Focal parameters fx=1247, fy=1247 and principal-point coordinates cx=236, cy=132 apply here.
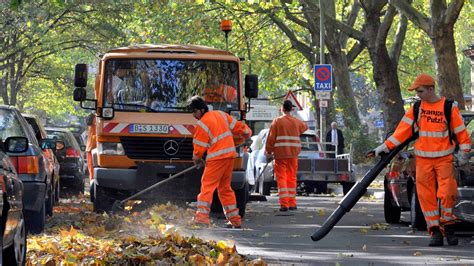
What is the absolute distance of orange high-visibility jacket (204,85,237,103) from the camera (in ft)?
58.4

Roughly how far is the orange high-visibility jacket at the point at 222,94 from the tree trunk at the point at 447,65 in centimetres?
1025

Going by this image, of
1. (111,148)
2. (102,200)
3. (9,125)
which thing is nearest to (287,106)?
(111,148)

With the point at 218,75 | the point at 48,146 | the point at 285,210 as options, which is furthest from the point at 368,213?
the point at 48,146

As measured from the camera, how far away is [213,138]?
15.7 meters

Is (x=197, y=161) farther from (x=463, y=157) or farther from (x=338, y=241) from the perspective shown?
(x=463, y=157)

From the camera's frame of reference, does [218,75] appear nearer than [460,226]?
No

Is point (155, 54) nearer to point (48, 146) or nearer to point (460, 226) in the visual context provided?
point (48, 146)

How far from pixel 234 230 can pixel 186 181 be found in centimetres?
204

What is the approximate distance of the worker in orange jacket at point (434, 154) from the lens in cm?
1326

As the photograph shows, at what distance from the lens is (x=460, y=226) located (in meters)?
15.1

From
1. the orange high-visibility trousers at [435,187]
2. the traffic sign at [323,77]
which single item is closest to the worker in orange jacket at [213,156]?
the orange high-visibility trousers at [435,187]

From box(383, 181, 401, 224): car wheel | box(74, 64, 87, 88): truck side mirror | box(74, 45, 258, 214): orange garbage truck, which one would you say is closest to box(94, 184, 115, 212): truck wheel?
box(74, 45, 258, 214): orange garbage truck

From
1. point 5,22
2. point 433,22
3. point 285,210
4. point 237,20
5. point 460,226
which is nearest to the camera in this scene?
point 460,226

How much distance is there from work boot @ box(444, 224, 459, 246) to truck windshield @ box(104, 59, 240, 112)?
5015 millimetres
